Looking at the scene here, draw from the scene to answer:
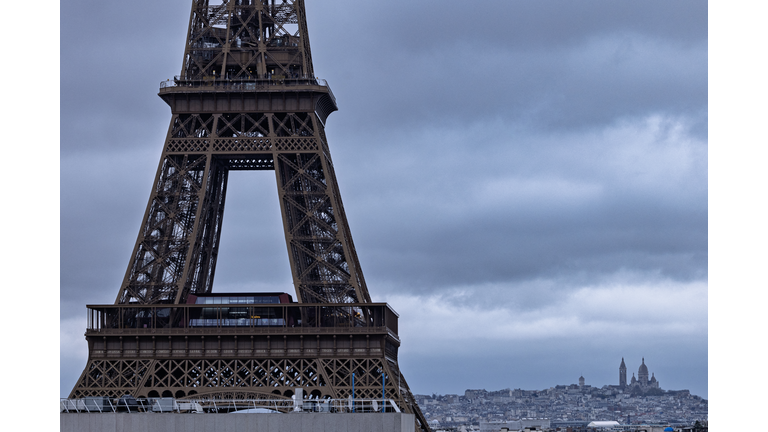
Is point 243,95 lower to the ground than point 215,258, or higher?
higher

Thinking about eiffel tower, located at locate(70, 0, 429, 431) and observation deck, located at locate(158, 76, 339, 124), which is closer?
eiffel tower, located at locate(70, 0, 429, 431)

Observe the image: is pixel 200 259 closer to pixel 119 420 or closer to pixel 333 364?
pixel 333 364

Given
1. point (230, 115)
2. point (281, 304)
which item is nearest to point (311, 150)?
point (230, 115)

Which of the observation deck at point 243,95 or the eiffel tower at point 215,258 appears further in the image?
the observation deck at point 243,95

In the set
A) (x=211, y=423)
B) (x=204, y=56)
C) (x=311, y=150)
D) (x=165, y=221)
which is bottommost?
(x=211, y=423)

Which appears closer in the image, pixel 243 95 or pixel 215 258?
pixel 243 95

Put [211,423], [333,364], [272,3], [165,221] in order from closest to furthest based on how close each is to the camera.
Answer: [211,423] < [333,364] < [165,221] < [272,3]

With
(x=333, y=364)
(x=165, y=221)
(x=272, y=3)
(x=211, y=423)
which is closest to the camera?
(x=211, y=423)

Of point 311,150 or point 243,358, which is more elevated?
point 311,150
